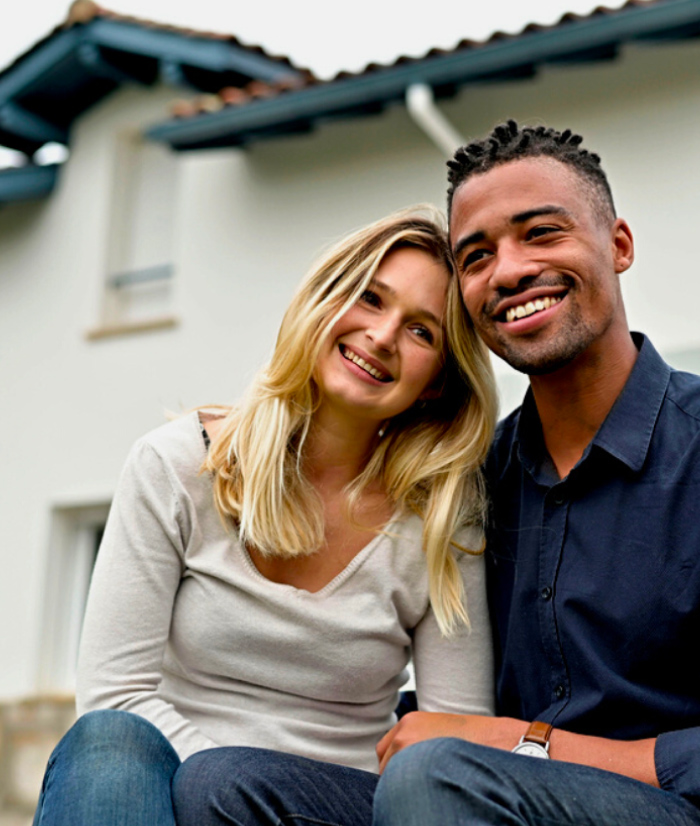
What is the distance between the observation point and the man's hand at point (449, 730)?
7.37ft

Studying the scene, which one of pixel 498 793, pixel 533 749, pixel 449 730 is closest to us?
pixel 498 793

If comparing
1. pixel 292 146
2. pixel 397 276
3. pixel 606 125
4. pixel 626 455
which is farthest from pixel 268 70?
pixel 626 455

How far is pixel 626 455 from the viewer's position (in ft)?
7.48

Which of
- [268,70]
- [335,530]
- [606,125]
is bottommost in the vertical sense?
[335,530]

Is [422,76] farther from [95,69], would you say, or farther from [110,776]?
[110,776]

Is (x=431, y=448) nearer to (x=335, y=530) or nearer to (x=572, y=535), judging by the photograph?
(x=335, y=530)

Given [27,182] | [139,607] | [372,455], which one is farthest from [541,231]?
[27,182]

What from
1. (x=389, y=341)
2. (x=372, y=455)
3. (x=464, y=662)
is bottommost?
(x=464, y=662)

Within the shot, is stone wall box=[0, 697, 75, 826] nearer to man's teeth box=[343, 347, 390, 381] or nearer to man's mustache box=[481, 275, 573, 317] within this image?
man's teeth box=[343, 347, 390, 381]

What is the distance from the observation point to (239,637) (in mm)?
2461

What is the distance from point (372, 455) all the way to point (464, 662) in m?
0.54

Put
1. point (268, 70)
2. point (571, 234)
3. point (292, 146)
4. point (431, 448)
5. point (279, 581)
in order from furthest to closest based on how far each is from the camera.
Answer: point (268, 70), point (292, 146), point (431, 448), point (279, 581), point (571, 234)

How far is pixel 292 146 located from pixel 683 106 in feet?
8.14

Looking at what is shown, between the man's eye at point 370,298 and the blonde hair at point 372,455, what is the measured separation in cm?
4
